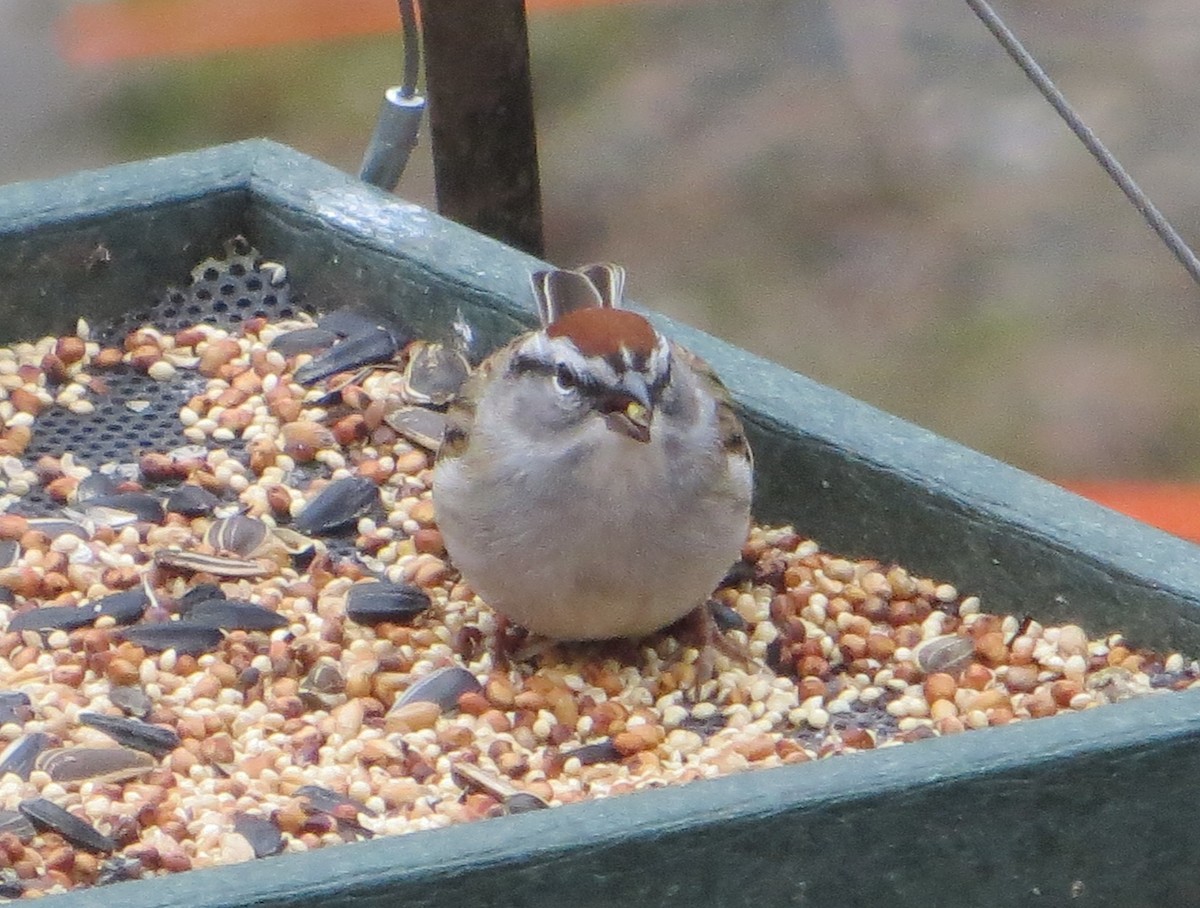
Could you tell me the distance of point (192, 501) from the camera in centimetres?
320

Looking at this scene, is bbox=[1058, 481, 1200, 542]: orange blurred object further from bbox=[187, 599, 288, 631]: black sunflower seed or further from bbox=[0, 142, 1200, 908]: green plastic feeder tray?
bbox=[187, 599, 288, 631]: black sunflower seed

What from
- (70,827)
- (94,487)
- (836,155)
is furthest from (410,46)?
(836,155)

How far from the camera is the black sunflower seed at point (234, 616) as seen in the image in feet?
9.67

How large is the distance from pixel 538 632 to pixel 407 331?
735mm

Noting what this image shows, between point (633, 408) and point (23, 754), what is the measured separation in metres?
0.80

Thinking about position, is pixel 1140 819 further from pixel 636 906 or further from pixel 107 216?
pixel 107 216

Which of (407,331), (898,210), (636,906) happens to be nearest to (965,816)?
(636,906)

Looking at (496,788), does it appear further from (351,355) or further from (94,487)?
(351,355)

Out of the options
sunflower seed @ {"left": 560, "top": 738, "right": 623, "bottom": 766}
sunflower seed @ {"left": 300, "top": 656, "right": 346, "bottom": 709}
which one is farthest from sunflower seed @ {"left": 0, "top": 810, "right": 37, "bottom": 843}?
sunflower seed @ {"left": 560, "top": 738, "right": 623, "bottom": 766}

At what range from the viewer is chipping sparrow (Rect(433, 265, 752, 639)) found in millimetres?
2863

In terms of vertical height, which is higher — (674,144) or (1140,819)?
(1140,819)

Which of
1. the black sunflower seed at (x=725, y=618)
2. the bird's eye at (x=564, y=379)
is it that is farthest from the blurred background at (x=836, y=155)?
the bird's eye at (x=564, y=379)

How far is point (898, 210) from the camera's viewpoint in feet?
21.6

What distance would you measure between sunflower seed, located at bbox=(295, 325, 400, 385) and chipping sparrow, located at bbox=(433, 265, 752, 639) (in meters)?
0.52
